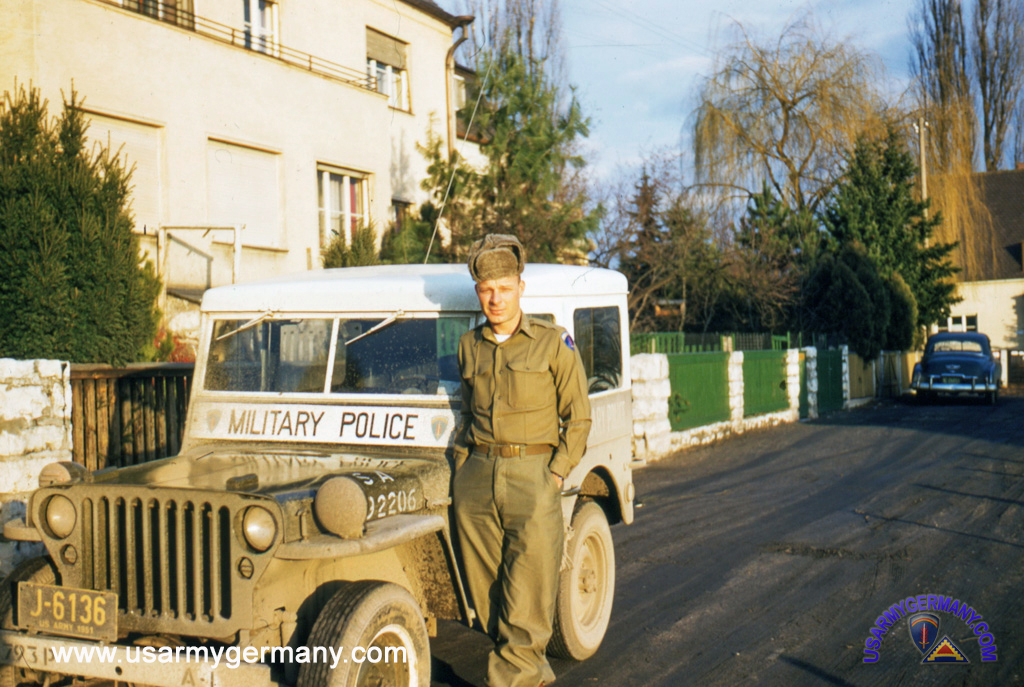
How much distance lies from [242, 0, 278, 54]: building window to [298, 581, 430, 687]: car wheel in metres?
13.1

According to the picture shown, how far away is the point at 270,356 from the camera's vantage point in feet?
16.7

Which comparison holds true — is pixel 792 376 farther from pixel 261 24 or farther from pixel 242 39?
pixel 242 39

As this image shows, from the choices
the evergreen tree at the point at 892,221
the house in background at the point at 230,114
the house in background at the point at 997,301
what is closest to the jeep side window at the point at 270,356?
the house in background at the point at 230,114

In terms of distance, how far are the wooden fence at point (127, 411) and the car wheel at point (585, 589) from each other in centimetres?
372

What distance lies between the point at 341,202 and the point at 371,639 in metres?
13.9

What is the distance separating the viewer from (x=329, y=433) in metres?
4.74

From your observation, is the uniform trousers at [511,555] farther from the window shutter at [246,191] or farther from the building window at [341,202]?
the building window at [341,202]

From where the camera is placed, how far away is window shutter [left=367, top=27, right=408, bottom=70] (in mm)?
18453

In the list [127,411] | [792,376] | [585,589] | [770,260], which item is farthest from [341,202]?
[770,260]

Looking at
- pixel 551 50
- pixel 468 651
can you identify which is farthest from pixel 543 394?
pixel 551 50

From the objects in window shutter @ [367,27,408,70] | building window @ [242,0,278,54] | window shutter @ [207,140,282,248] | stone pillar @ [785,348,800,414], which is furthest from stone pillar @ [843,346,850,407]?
building window @ [242,0,278,54]

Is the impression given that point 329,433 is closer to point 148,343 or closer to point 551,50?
point 148,343

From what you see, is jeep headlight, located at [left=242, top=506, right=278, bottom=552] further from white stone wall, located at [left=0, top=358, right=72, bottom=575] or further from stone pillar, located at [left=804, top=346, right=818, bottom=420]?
stone pillar, located at [left=804, top=346, right=818, bottom=420]

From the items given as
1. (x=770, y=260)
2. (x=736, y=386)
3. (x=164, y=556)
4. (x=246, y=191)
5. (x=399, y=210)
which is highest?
(x=399, y=210)
